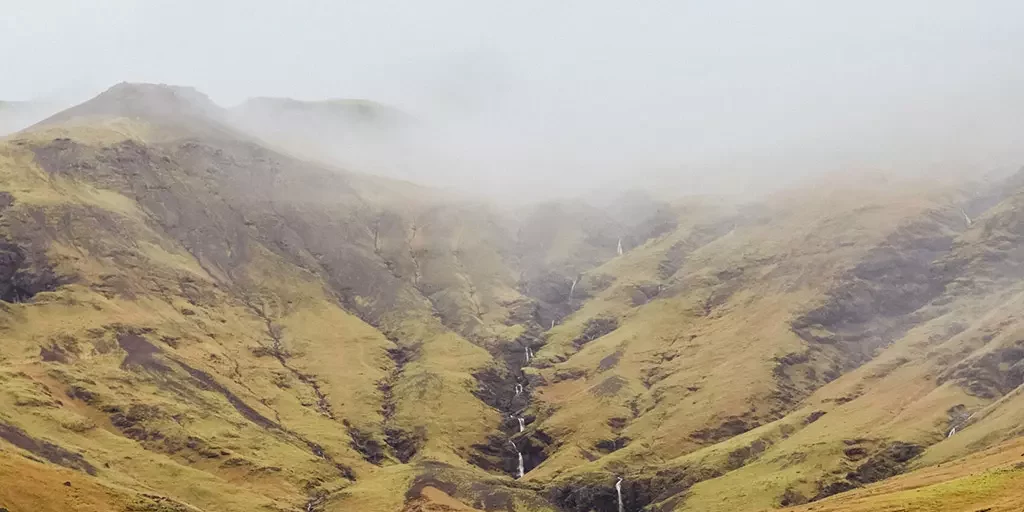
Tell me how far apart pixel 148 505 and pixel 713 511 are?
371 ft

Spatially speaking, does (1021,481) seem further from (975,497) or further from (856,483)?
(856,483)

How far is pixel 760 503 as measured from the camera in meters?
195

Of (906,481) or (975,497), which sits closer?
(975,497)

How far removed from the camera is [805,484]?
197 metres

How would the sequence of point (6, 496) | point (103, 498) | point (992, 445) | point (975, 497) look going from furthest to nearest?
point (992, 445), point (103, 498), point (6, 496), point (975, 497)

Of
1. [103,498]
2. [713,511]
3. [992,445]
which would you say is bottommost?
[713,511]

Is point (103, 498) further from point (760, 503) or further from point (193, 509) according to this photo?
point (760, 503)

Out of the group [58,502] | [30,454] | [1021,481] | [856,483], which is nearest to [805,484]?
[856,483]

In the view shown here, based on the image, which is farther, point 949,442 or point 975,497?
point 949,442

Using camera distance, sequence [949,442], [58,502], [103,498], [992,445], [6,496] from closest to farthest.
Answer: [6,496] → [58,502] → [103,498] → [992,445] → [949,442]

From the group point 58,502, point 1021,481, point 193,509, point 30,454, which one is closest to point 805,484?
point 1021,481

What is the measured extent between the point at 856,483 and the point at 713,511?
3012cm

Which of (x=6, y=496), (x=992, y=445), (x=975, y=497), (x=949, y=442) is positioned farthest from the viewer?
(x=949, y=442)

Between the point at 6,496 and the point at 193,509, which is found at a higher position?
the point at 6,496
